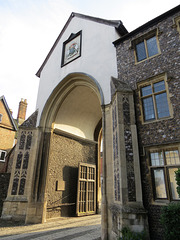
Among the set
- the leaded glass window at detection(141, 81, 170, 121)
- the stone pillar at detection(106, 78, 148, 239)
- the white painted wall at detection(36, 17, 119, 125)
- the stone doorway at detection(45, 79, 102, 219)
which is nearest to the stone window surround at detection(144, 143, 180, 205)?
the stone pillar at detection(106, 78, 148, 239)

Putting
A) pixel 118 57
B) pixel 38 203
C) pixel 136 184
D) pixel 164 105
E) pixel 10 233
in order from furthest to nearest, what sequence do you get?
1. pixel 38 203
2. pixel 118 57
3. pixel 10 233
4. pixel 164 105
5. pixel 136 184

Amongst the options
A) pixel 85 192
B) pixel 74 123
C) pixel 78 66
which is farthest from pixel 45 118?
pixel 85 192

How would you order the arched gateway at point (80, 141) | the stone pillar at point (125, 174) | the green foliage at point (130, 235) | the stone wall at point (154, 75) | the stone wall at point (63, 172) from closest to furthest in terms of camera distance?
the green foliage at point (130, 235) → the stone pillar at point (125, 174) → the stone wall at point (154, 75) → the arched gateway at point (80, 141) → the stone wall at point (63, 172)

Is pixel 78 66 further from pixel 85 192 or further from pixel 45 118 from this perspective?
pixel 85 192

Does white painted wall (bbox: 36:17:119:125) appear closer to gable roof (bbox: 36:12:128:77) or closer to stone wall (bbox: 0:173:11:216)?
gable roof (bbox: 36:12:128:77)

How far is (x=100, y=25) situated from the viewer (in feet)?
32.5

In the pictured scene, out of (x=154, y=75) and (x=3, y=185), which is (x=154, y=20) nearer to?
(x=154, y=75)

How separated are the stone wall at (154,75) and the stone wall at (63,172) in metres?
6.10

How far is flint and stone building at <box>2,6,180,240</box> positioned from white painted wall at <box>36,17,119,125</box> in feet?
0.21

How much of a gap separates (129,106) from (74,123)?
6.43m

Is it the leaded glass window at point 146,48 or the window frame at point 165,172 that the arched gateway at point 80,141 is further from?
the leaded glass window at point 146,48

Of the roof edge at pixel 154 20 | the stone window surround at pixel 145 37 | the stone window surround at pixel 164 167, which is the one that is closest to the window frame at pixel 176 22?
the roof edge at pixel 154 20

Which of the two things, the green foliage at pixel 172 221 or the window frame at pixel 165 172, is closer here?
the green foliage at pixel 172 221

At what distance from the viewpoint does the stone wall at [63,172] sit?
10062mm
